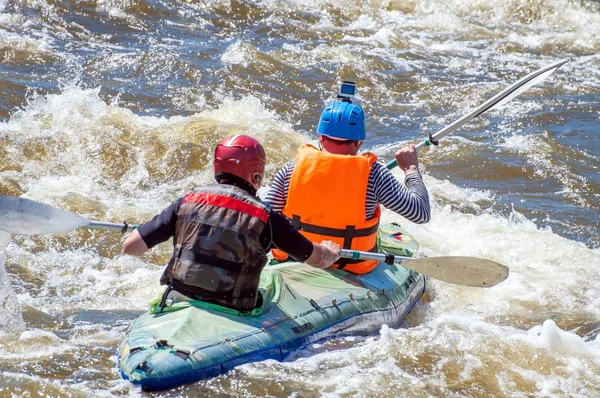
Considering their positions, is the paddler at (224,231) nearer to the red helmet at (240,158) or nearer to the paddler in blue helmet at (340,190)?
the red helmet at (240,158)

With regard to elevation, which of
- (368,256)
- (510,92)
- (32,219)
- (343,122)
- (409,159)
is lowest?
(368,256)

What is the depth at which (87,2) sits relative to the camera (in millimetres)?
13359

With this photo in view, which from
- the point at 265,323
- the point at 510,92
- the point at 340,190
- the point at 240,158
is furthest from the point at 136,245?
the point at 510,92

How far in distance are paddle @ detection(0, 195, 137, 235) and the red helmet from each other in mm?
731

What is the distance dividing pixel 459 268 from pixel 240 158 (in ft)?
5.29

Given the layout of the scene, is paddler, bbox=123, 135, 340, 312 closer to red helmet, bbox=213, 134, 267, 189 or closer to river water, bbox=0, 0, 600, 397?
red helmet, bbox=213, 134, 267, 189

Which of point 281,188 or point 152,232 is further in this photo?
point 281,188

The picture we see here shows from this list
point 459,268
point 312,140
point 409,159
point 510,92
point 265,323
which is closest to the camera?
point 265,323

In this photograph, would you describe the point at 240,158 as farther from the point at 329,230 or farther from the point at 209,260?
the point at 329,230

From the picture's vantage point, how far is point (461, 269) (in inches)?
208

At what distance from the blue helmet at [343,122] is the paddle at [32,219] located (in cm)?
124

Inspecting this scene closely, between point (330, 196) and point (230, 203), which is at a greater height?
point (230, 203)

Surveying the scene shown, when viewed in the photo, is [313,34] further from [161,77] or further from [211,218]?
[211,218]

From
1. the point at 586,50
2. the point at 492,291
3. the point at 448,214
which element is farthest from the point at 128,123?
the point at 586,50
